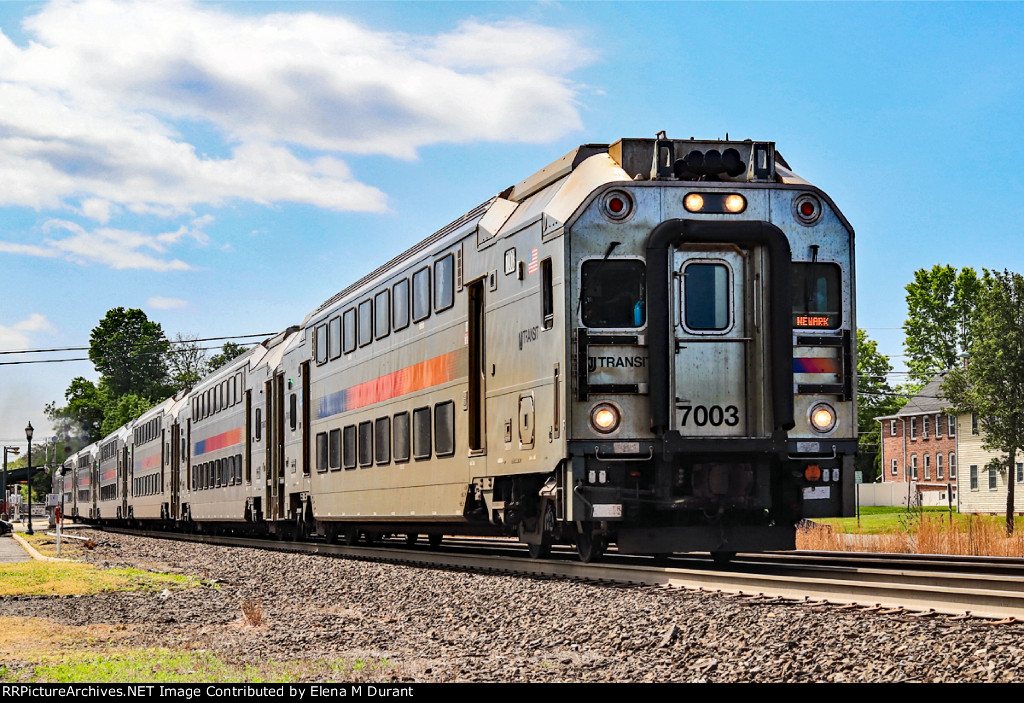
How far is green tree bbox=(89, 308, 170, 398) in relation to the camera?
128 meters

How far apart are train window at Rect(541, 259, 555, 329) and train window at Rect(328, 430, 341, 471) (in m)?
8.91

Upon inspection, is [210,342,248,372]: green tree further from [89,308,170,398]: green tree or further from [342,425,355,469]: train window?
[342,425,355,469]: train window

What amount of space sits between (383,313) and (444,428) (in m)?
3.66

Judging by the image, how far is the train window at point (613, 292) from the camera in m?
12.6

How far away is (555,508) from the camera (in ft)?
42.5

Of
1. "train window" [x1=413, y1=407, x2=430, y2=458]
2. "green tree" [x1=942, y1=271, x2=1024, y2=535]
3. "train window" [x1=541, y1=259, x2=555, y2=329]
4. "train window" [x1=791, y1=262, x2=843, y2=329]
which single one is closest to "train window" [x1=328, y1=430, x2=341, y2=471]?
"train window" [x1=413, y1=407, x2=430, y2=458]

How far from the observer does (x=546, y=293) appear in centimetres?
1309

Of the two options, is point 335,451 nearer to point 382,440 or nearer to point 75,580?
point 382,440

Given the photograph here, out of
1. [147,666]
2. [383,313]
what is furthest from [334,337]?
[147,666]

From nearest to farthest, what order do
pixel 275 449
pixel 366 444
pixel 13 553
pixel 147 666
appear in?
1. pixel 147 666
2. pixel 366 444
3. pixel 13 553
4. pixel 275 449

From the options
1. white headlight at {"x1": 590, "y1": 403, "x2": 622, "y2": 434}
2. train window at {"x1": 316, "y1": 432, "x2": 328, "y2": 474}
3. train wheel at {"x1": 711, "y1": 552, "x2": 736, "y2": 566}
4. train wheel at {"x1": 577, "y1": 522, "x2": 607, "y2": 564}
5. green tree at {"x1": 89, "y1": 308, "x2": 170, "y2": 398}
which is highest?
green tree at {"x1": 89, "y1": 308, "x2": 170, "y2": 398}

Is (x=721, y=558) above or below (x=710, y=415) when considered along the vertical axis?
below

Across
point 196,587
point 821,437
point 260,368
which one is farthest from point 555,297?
point 260,368
